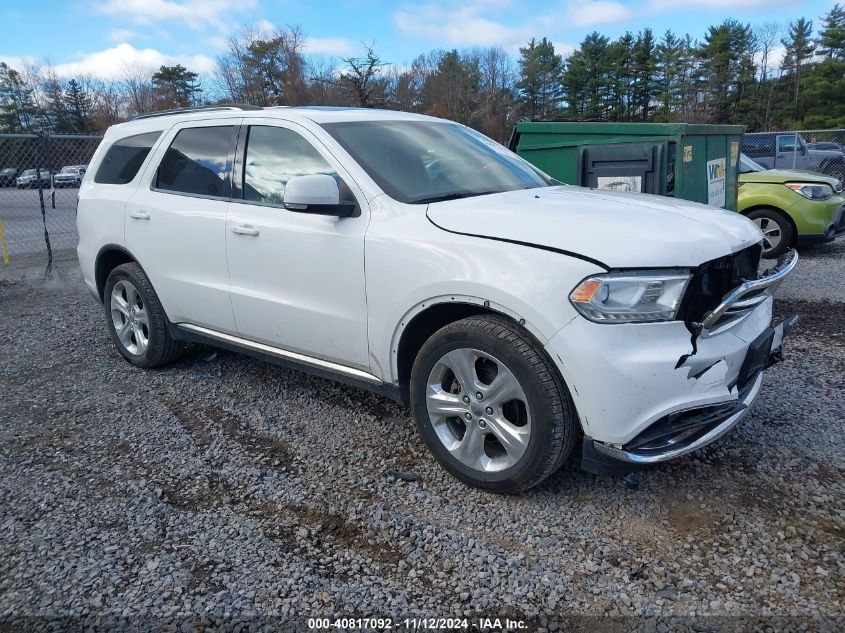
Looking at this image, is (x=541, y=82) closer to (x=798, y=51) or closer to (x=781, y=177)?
(x=798, y=51)

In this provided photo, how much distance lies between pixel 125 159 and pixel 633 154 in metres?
4.26

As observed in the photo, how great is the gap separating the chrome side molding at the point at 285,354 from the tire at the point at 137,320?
10.2 inches

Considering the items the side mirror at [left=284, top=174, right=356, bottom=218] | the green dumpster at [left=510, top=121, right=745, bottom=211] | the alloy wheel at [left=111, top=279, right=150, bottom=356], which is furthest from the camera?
the green dumpster at [left=510, top=121, right=745, bottom=211]

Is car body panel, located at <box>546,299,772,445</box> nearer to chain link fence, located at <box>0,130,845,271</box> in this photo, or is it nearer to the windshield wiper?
the windshield wiper

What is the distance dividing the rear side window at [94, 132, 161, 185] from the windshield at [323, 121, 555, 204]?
1.80 meters

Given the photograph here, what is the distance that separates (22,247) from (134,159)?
24.7 feet

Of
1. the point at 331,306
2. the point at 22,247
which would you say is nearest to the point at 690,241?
the point at 331,306

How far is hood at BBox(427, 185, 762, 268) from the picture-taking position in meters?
2.64

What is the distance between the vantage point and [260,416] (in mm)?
4098

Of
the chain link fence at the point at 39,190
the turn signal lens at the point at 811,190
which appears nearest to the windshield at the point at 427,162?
the turn signal lens at the point at 811,190

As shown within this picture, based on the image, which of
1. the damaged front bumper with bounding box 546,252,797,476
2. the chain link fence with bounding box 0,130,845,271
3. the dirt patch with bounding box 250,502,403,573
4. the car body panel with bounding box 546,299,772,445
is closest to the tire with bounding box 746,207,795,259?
the damaged front bumper with bounding box 546,252,797,476

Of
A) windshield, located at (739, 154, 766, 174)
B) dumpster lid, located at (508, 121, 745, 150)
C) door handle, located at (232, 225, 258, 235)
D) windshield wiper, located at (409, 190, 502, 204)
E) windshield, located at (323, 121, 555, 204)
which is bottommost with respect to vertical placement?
door handle, located at (232, 225, 258, 235)

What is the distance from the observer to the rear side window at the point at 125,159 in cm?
473

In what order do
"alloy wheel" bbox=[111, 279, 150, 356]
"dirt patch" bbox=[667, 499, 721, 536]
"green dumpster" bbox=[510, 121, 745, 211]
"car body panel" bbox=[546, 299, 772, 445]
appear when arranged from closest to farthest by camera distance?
"car body panel" bbox=[546, 299, 772, 445] < "dirt patch" bbox=[667, 499, 721, 536] < "alloy wheel" bbox=[111, 279, 150, 356] < "green dumpster" bbox=[510, 121, 745, 211]
